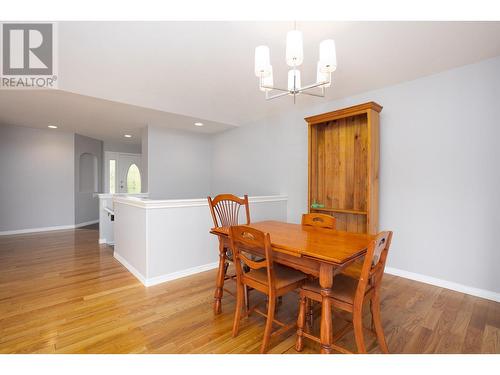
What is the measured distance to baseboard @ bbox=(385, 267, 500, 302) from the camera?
229 cm

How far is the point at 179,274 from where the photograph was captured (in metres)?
2.83

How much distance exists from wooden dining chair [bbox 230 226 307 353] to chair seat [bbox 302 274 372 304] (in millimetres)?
150

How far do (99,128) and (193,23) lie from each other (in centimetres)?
400

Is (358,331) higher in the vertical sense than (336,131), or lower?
lower

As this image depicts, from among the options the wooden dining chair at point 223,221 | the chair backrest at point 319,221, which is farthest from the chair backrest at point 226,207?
the chair backrest at point 319,221

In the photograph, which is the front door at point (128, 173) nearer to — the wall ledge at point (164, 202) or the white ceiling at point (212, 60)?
the white ceiling at point (212, 60)

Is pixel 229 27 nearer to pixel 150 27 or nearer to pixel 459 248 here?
pixel 150 27

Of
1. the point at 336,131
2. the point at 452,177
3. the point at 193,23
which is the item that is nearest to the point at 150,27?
the point at 193,23

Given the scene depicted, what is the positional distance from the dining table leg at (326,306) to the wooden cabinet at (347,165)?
1577mm

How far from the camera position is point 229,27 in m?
1.93

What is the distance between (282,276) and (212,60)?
214 centimetres
